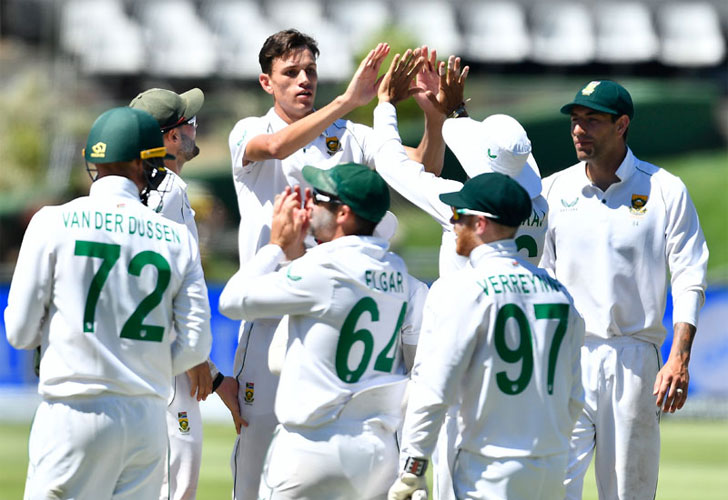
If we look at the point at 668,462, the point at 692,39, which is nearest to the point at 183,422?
A: the point at 668,462

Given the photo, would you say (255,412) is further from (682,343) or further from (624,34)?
(624,34)

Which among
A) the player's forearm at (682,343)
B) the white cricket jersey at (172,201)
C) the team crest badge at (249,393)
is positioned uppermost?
the white cricket jersey at (172,201)

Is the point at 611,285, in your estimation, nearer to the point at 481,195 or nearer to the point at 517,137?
the point at 517,137

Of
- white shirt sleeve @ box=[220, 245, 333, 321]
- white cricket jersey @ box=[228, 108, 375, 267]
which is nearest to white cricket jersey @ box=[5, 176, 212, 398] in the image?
white shirt sleeve @ box=[220, 245, 333, 321]

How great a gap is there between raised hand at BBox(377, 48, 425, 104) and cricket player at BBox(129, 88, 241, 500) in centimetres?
107

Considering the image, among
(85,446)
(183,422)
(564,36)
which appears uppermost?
(564,36)

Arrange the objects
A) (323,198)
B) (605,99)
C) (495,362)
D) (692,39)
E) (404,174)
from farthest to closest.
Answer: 1. (692,39)
2. (605,99)
3. (404,174)
4. (323,198)
5. (495,362)

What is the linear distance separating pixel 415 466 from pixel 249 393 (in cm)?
146

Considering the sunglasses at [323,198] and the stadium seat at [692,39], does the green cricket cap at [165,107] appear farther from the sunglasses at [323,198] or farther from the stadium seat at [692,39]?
the stadium seat at [692,39]

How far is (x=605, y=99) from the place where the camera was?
6.60m

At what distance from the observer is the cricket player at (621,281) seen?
650cm

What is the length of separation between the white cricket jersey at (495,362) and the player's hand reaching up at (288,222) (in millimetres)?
700

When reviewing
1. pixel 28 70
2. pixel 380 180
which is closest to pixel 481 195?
pixel 380 180

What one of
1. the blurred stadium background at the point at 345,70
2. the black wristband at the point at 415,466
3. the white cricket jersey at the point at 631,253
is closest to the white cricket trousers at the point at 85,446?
the black wristband at the point at 415,466
